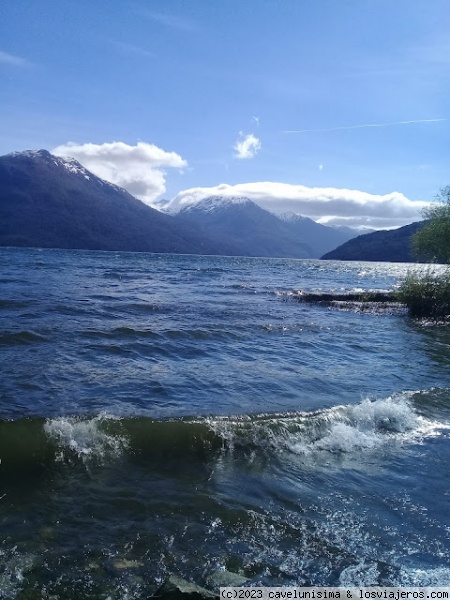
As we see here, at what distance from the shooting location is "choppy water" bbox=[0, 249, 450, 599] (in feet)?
21.6

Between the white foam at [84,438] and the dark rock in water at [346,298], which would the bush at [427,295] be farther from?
the white foam at [84,438]

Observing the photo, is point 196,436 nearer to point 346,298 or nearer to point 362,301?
point 362,301

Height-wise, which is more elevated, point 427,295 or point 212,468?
point 427,295

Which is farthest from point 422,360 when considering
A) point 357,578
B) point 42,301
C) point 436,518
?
point 42,301

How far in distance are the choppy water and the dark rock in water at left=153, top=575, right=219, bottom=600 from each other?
0.30 meters

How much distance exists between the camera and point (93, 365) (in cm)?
1753

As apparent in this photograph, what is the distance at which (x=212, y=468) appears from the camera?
9828mm

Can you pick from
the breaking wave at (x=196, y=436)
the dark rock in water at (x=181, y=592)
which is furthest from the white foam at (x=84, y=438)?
the dark rock in water at (x=181, y=592)

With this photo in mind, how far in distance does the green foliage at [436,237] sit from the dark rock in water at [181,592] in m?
46.5

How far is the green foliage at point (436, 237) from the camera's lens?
4531cm

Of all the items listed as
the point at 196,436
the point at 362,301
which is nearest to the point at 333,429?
the point at 196,436

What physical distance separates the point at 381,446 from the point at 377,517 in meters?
3.73

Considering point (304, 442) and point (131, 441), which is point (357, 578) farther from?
point (131, 441)

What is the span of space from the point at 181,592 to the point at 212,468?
4.22m
